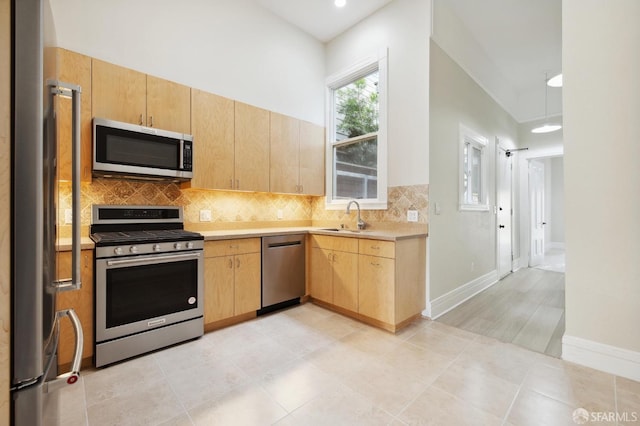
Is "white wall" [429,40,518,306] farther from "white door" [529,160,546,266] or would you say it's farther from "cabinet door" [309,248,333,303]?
"white door" [529,160,546,266]

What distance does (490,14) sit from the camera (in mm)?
3570

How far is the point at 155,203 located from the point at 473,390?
3.03 m

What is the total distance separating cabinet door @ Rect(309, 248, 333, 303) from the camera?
10.4 feet

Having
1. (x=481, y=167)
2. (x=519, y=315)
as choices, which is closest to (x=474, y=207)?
(x=481, y=167)

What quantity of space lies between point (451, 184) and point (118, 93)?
348cm

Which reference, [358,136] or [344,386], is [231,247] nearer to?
[344,386]

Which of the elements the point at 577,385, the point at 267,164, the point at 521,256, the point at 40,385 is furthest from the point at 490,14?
the point at 40,385

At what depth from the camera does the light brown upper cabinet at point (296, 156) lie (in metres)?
3.47

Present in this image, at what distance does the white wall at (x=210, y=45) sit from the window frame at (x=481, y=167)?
1.94 meters

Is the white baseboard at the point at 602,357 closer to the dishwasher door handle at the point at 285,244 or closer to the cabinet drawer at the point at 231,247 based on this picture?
the dishwasher door handle at the point at 285,244

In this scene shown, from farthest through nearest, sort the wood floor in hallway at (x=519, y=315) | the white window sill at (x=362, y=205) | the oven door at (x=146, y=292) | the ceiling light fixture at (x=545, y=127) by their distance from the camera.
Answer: the ceiling light fixture at (x=545, y=127) < the white window sill at (x=362, y=205) < the wood floor in hallway at (x=519, y=315) < the oven door at (x=146, y=292)

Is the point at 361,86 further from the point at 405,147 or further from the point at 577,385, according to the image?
the point at 577,385

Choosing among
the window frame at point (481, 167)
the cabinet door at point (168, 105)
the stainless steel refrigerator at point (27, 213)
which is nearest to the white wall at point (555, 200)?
the window frame at point (481, 167)

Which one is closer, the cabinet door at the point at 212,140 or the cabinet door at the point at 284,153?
the cabinet door at the point at 212,140
